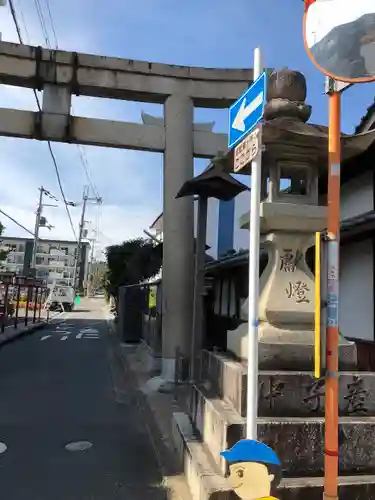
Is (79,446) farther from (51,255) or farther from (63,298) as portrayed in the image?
(51,255)

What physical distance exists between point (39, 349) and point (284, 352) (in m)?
14.2

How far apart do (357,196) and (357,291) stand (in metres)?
1.73

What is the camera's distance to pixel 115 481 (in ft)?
15.0

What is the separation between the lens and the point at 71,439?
19.4ft

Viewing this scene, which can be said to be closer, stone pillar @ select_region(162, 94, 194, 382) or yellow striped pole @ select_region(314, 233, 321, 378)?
yellow striped pole @ select_region(314, 233, 321, 378)

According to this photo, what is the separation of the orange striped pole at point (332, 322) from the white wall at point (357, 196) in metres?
4.49

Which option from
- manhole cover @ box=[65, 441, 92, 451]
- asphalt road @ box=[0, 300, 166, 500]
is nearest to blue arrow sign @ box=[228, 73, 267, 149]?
asphalt road @ box=[0, 300, 166, 500]

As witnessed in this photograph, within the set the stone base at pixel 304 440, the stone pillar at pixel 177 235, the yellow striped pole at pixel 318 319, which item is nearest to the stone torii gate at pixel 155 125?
the stone pillar at pixel 177 235

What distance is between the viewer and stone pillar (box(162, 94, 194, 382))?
9297 millimetres

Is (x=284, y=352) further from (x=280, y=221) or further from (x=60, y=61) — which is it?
(x=60, y=61)

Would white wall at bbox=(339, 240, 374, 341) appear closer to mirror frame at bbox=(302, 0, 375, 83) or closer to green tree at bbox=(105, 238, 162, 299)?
mirror frame at bbox=(302, 0, 375, 83)

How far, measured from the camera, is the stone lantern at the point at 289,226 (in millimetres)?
4070

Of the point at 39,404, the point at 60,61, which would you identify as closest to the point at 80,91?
the point at 60,61

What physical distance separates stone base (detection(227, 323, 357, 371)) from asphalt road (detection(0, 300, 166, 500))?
1731 millimetres
